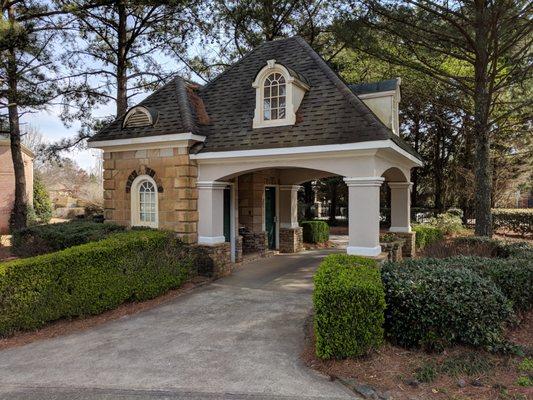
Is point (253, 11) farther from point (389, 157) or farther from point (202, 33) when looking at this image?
point (389, 157)

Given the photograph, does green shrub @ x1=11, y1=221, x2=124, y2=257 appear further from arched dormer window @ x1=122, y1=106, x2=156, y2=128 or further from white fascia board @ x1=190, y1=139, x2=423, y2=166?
white fascia board @ x1=190, y1=139, x2=423, y2=166

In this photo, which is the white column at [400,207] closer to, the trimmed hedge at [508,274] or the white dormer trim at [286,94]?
the white dormer trim at [286,94]

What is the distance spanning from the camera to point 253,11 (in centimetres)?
1736

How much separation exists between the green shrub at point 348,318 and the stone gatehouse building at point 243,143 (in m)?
2.97

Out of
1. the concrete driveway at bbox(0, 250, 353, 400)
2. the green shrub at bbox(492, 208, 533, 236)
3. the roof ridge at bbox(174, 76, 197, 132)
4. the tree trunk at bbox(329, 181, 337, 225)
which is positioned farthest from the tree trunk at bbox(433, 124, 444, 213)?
the concrete driveway at bbox(0, 250, 353, 400)

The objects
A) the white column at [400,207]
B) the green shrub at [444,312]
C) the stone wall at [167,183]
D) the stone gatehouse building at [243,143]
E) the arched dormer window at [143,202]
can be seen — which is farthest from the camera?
the white column at [400,207]

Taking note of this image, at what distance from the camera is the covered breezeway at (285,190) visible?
791cm

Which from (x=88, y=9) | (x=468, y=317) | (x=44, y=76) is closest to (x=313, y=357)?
(x=468, y=317)

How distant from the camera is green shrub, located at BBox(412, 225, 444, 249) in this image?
13992 mm

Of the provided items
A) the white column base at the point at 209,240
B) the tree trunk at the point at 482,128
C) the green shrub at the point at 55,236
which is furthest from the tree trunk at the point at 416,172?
the green shrub at the point at 55,236

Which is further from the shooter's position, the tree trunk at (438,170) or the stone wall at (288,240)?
the tree trunk at (438,170)

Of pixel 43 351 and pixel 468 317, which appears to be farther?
pixel 43 351

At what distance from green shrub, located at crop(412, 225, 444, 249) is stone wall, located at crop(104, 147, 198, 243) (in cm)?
840

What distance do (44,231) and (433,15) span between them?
12.8 m
